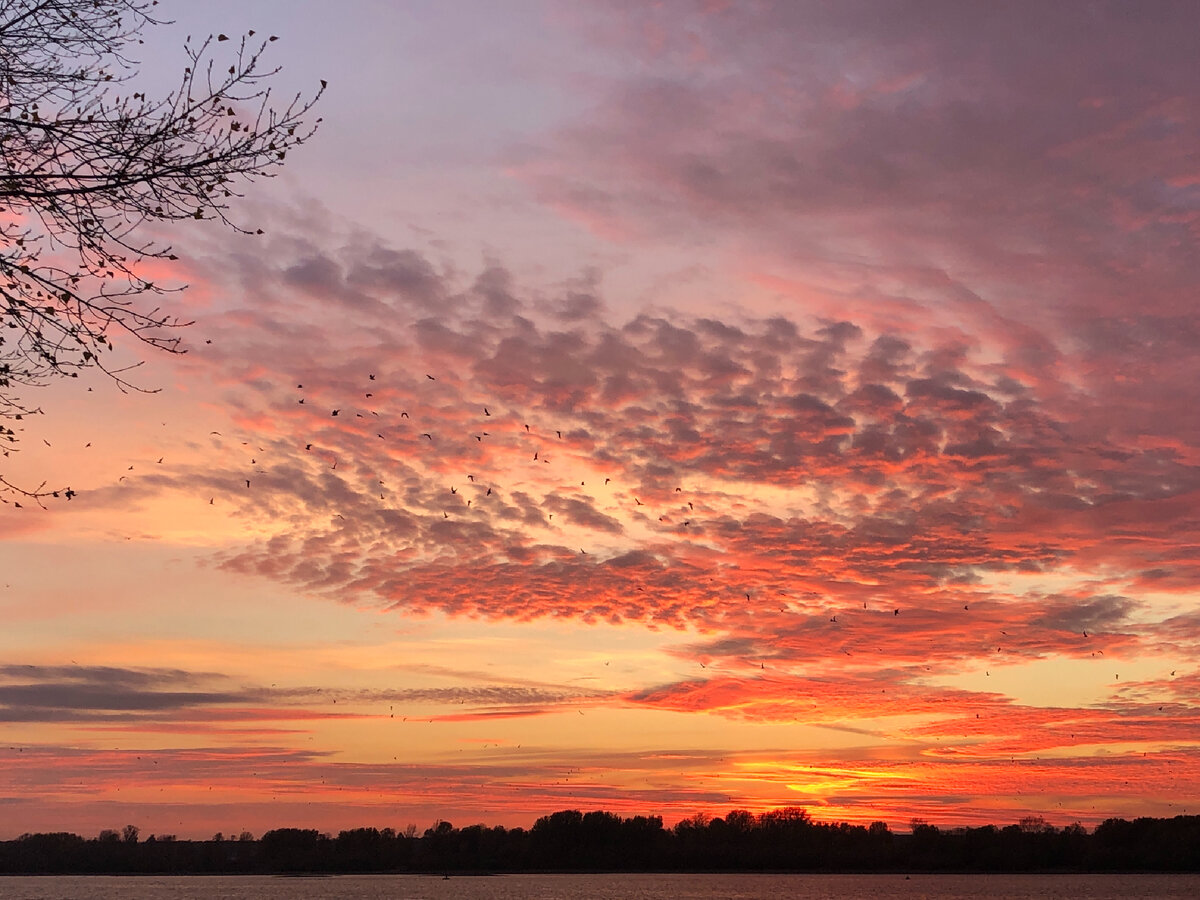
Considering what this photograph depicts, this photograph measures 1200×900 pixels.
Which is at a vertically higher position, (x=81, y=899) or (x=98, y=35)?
(x=98, y=35)

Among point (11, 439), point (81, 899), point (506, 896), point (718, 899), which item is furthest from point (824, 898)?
point (11, 439)

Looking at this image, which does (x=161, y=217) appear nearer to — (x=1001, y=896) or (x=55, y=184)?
(x=55, y=184)


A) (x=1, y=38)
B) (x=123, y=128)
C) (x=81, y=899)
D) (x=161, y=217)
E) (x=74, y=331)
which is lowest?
(x=81, y=899)

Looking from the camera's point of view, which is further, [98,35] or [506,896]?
[506,896]

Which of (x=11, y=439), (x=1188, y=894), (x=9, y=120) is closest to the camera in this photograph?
(x=9, y=120)

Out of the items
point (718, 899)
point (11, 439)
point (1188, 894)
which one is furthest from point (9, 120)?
point (1188, 894)

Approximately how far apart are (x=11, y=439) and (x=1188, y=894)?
204740 millimetres

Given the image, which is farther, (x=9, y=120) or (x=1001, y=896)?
(x=1001, y=896)

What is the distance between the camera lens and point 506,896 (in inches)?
7830

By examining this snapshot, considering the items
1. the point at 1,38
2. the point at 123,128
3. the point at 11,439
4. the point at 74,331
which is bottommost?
the point at 11,439

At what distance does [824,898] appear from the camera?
19700 cm

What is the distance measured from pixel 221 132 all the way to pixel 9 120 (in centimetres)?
242

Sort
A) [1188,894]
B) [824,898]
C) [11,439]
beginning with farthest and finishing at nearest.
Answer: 1. [824,898]
2. [1188,894]
3. [11,439]

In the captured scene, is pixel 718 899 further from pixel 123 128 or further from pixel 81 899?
pixel 123 128
